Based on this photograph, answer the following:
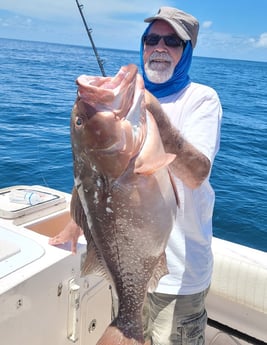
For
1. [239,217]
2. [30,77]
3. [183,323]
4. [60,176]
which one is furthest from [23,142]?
[30,77]

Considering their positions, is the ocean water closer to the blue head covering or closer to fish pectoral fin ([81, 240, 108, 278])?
the blue head covering

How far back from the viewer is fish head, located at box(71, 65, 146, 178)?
160 centimetres

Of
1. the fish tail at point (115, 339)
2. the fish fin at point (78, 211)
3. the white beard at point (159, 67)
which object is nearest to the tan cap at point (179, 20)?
the white beard at point (159, 67)

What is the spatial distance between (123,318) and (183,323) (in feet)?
2.12

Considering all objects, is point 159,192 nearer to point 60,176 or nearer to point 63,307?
point 63,307

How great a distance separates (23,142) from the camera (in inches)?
485

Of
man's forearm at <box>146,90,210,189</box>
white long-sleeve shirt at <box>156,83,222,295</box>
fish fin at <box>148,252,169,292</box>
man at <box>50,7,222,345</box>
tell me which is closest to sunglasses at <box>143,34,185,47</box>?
man at <box>50,7,222,345</box>

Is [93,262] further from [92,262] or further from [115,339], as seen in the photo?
[115,339]

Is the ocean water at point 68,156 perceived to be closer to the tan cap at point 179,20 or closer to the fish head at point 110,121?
the tan cap at point 179,20

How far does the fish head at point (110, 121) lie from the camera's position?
1.60m

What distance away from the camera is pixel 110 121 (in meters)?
1.64

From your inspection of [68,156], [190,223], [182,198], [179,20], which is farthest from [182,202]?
[68,156]

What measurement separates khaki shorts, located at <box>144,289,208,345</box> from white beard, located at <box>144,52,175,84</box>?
4.36 feet

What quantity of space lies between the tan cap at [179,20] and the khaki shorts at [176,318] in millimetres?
1585
